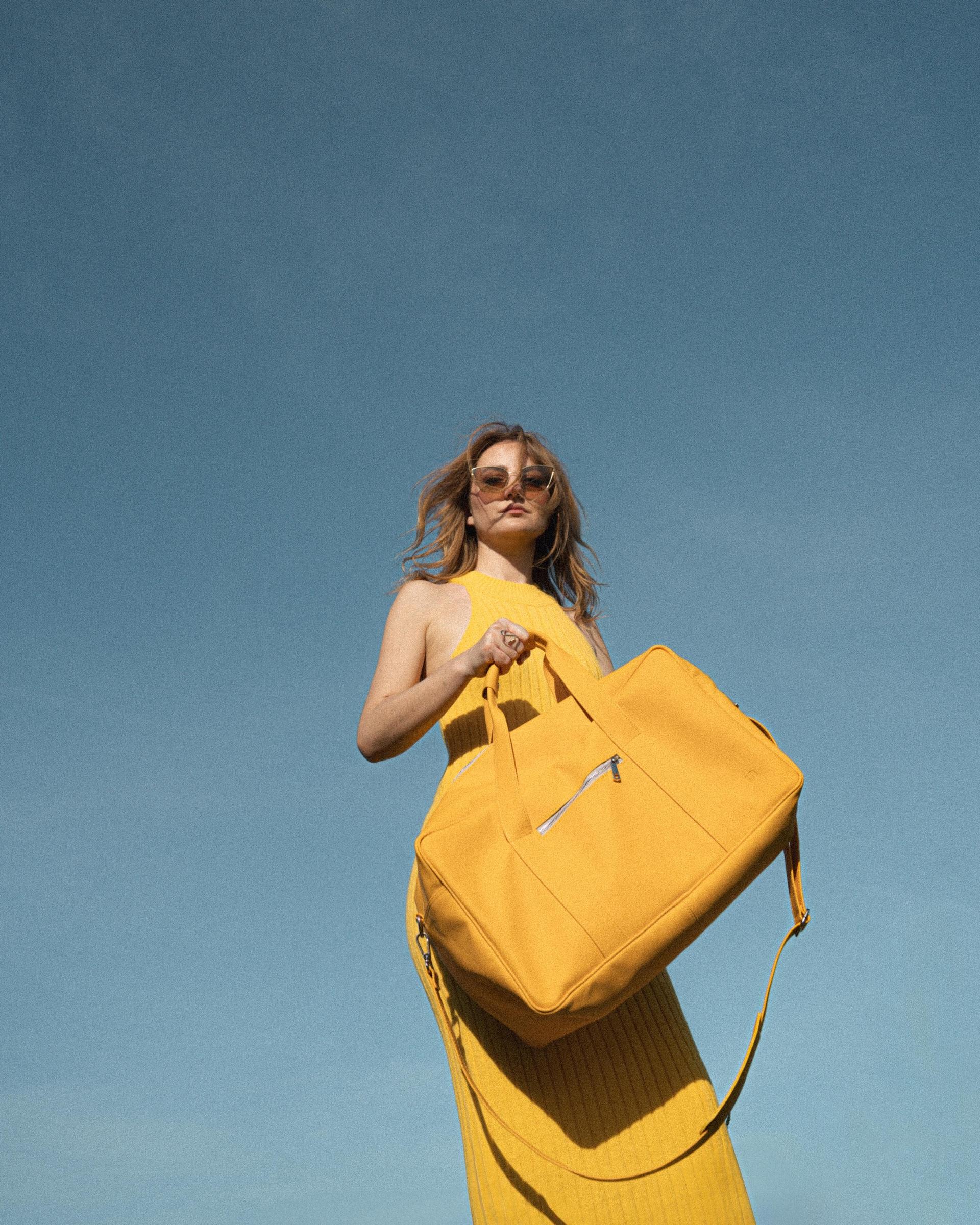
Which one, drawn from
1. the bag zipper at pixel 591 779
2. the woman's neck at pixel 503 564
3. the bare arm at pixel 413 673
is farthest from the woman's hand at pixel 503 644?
the woman's neck at pixel 503 564

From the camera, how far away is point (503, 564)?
4.36m

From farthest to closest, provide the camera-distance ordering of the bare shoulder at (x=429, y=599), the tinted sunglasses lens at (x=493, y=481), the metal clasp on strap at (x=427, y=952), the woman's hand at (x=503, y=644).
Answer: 1. the tinted sunglasses lens at (x=493, y=481)
2. the bare shoulder at (x=429, y=599)
3. the woman's hand at (x=503, y=644)
4. the metal clasp on strap at (x=427, y=952)

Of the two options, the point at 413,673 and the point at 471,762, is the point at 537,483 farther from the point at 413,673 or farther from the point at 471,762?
the point at 471,762

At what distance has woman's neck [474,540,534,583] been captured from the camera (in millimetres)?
4340

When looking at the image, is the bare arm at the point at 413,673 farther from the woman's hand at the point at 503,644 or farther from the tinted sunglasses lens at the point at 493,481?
the tinted sunglasses lens at the point at 493,481

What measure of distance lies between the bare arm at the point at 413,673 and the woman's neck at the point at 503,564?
1.02ft

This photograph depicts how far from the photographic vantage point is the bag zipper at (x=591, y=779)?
2.96m

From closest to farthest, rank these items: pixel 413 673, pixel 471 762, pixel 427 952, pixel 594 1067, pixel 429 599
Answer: pixel 594 1067 < pixel 427 952 < pixel 471 762 < pixel 413 673 < pixel 429 599

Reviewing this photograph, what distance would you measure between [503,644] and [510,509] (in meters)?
1.09

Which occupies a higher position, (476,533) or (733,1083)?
(476,533)

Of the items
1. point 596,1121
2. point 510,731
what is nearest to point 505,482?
point 510,731

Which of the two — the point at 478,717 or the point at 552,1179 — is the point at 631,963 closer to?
the point at 552,1179

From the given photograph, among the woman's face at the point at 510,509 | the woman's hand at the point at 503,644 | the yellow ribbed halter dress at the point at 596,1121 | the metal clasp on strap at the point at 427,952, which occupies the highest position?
the woman's face at the point at 510,509

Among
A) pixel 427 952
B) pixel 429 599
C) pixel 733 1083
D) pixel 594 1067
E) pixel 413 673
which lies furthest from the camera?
pixel 429 599
